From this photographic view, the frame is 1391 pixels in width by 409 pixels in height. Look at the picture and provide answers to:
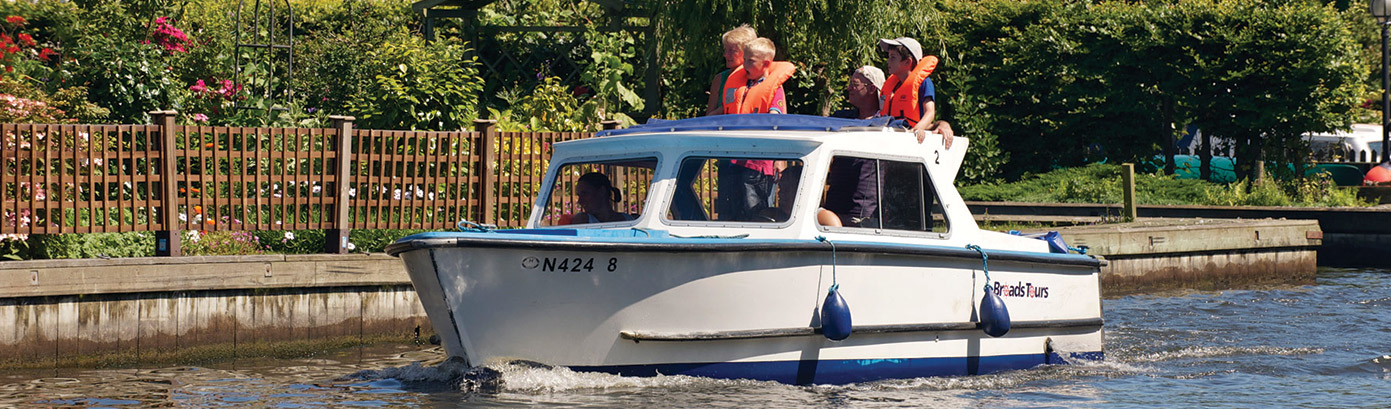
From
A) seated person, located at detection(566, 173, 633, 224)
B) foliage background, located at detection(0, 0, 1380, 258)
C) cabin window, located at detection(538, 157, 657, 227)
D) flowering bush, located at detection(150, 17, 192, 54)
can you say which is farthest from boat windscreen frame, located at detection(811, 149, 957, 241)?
flowering bush, located at detection(150, 17, 192, 54)

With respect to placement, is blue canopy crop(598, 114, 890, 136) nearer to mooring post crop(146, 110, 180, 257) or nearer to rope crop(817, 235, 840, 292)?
rope crop(817, 235, 840, 292)

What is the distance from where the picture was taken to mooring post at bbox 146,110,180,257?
1141cm

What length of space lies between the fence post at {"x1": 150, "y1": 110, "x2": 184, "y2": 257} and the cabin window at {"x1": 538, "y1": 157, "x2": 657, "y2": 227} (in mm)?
3250

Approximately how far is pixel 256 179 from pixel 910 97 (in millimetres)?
5040

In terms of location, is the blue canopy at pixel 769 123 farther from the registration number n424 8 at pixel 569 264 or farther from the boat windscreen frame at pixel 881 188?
the registration number n424 8 at pixel 569 264

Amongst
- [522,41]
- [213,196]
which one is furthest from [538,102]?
[213,196]

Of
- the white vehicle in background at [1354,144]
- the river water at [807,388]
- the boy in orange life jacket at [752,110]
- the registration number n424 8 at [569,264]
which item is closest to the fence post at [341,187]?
the river water at [807,388]

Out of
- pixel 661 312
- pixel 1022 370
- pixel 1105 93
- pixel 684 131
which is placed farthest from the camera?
pixel 1105 93

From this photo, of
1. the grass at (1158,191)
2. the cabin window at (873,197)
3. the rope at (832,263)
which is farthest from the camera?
the grass at (1158,191)

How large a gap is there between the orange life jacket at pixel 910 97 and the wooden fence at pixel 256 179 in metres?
4.25

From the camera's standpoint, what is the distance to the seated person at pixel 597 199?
9445 millimetres

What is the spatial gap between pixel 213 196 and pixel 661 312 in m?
5.02

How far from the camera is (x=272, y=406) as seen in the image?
8.73 meters

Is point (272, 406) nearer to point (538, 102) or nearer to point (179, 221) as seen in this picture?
point (179, 221)
